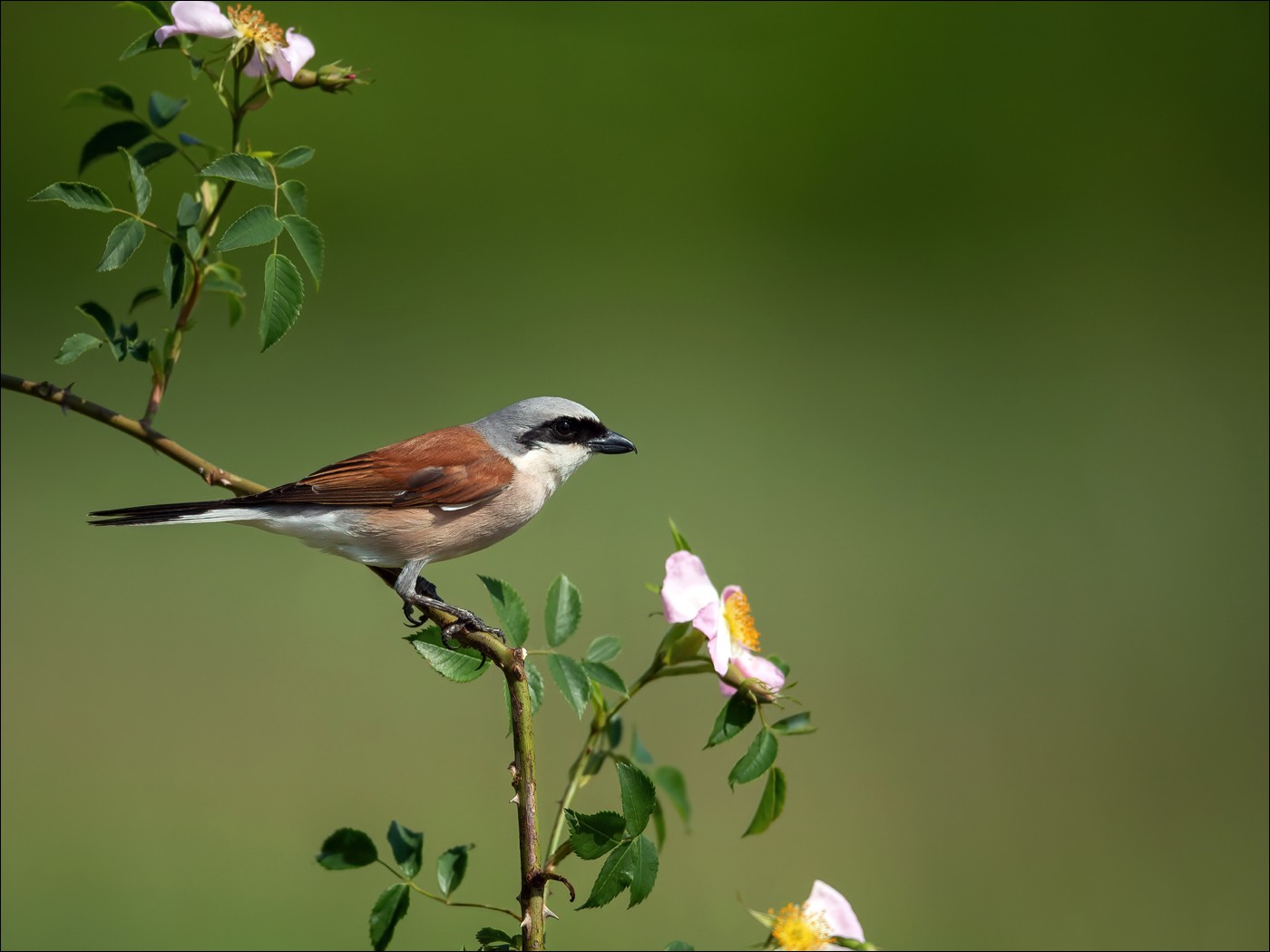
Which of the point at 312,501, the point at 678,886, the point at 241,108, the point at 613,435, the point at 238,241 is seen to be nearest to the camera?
the point at 238,241

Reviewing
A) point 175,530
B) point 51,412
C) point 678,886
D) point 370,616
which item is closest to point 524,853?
point 678,886

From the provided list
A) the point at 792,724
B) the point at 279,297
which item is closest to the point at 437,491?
the point at 279,297

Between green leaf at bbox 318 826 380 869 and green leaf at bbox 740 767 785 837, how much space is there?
30 centimetres

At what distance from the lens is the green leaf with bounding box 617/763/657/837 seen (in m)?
0.74

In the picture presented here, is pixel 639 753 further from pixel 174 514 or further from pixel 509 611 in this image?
pixel 174 514

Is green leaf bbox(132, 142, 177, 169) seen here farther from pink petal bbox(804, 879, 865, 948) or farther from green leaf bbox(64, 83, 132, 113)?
pink petal bbox(804, 879, 865, 948)

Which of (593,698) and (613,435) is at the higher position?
(613,435)

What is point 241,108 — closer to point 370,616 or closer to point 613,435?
point 613,435

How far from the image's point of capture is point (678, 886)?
2.76 meters

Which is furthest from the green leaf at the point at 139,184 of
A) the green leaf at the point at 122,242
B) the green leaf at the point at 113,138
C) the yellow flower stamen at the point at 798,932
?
the yellow flower stamen at the point at 798,932

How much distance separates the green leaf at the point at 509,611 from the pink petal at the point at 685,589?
14 cm

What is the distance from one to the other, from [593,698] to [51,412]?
13.8ft

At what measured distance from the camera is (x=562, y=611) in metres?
1.02

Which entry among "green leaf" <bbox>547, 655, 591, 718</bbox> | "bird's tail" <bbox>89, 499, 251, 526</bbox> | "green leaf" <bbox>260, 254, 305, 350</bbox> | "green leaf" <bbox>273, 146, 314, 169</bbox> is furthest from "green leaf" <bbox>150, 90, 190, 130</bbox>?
"green leaf" <bbox>547, 655, 591, 718</bbox>
